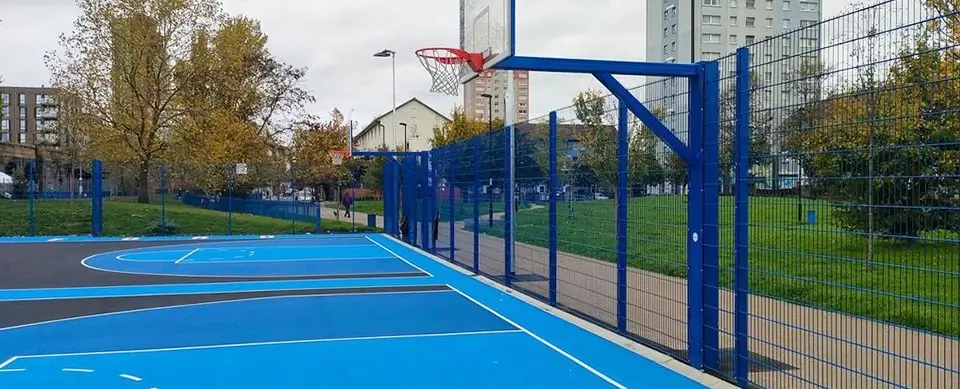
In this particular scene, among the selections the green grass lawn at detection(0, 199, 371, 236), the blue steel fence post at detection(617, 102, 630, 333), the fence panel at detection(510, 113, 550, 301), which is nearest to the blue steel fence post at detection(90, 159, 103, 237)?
the green grass lawn at detection(0, 199, 371, 236)

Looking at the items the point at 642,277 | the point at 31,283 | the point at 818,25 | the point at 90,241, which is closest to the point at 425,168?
the point at 31,283

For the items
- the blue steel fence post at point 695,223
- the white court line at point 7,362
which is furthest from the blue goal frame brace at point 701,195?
the white court line at point 7,362

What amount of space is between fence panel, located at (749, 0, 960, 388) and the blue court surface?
1641 millimetres

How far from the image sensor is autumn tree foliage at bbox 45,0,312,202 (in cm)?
3522

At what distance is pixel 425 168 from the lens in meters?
20.4

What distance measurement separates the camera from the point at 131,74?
117 ft

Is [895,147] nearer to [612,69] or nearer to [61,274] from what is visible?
[612,69]

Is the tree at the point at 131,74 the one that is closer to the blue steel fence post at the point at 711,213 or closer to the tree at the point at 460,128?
the tree at the point at 460,128

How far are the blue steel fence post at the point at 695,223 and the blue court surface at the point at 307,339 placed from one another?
16.2 inches

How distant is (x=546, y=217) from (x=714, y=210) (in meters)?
4.47

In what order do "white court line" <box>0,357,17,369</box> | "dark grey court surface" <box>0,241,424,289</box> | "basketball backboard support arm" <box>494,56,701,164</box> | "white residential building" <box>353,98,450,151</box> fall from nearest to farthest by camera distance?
"basketball backboard support arm" <box>494,56,701,164</box>, "white court line" <box>0,357,17,369</box>, "dark grey court surface" <box>0,241,424,289</box>, "white residential building" <box>353,98,450,151</box>

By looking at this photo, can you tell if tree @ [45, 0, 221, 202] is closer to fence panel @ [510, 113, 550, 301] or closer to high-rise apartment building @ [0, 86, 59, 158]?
fence panel @ [510, 113, 550, 301]

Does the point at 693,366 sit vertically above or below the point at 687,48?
below

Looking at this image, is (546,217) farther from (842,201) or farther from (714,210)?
(842,201)
